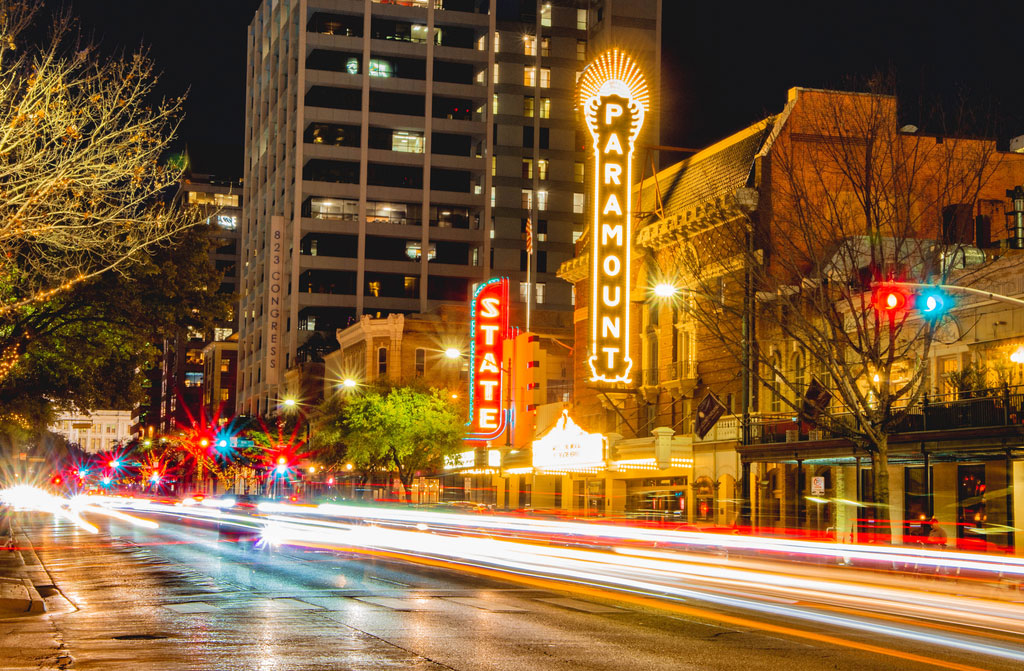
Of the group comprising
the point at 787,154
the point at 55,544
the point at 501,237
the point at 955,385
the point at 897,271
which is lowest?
the point at 55,544

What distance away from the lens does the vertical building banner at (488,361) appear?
60531 mm

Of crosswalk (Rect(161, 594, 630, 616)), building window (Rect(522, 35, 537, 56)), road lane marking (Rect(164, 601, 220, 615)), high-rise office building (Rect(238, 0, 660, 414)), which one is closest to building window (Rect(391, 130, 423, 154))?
high-rise office building (Rect(238, 0, 660, 414))

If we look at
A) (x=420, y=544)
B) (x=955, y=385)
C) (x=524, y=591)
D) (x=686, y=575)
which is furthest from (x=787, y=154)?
(x=524, y=591)

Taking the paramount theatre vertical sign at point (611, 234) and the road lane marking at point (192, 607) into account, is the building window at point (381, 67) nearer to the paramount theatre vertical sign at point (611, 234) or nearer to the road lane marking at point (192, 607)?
the paramount theatre vertical sign at point (611, 234)

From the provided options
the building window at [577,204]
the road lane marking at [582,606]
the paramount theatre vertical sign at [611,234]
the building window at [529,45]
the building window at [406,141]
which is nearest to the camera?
the road lane marking at [582,606]

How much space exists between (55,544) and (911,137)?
1248 inches

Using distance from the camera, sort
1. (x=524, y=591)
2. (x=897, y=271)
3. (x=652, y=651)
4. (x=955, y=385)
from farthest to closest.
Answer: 1. (x=955, y=385)
2. (x=897, y=271)
3. (x=524, y=591)
4. (x=652, y=651)

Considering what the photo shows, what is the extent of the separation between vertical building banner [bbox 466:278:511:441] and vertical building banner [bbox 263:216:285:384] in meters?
43.3

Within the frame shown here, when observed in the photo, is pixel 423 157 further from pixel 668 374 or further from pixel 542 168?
pixel 668 374

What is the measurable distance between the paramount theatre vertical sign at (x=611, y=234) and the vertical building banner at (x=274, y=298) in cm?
5633

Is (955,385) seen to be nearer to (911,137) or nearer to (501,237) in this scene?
(911,137)

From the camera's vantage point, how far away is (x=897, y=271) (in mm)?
29922

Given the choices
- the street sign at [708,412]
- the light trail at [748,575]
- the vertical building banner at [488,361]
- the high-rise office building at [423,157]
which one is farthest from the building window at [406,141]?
the light trail at [748,575]

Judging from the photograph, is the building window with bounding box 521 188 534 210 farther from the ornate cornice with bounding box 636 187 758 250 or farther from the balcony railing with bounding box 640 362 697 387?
the balcony railing with bounding box 640 362 697 387
